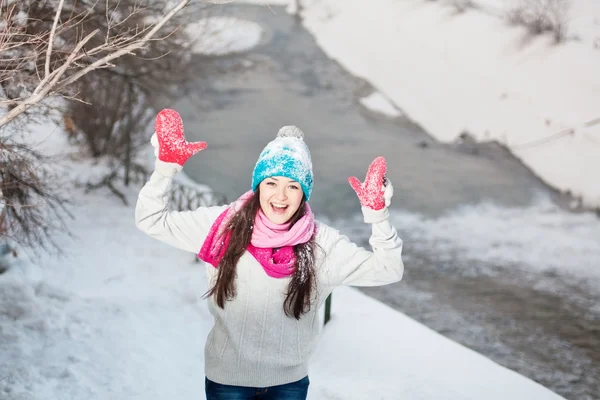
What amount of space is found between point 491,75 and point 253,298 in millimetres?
16223

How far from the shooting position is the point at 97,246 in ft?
31.0

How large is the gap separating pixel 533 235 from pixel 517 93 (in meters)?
5.89

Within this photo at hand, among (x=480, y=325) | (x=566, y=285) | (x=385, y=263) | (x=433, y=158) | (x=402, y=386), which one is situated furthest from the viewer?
(x=433, y=158)

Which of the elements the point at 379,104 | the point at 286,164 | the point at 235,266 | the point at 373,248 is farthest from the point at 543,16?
the point at 235,266

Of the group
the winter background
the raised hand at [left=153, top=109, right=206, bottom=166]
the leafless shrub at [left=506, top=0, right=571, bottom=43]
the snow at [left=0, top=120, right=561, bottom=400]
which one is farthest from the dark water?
the raised hand at [left=153, top=109, right=206, bottom=166]

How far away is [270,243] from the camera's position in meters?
2.70

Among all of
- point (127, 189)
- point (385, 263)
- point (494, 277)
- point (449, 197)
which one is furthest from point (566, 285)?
point (385, 263)

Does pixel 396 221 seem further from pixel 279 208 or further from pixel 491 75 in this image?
pixel 279 208

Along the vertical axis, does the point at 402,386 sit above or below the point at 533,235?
above

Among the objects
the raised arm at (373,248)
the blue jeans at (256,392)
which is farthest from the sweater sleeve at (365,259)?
the blue jeans at (256,392)

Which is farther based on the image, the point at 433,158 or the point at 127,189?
the point at 433,158

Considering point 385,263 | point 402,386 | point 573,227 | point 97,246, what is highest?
point 385,263

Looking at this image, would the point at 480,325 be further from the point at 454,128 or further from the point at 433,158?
the point at 454,128

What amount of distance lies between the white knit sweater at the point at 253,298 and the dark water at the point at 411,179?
5013mm
